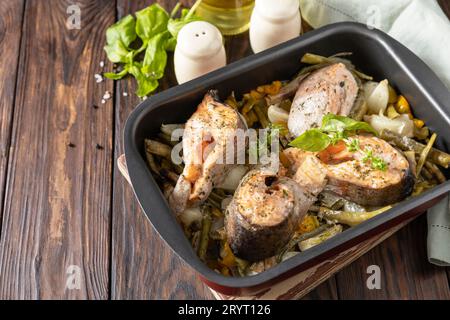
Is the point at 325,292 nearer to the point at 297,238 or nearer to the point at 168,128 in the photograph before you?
the point at 297,238

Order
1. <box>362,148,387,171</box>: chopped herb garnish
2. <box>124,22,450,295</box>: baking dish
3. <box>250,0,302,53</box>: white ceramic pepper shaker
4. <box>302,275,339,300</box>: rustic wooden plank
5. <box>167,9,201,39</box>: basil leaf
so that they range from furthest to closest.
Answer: <box>167,9,201,39</box>: basil leaf < <box>250,0,302,53</box>: white ceramic pepper shaker < <box>302,275,339,300</box>: rustic wooden plank < <box>362,148,387,171</box>: chopped herb garnish < <box>124,22,450,295</box>: baking dish

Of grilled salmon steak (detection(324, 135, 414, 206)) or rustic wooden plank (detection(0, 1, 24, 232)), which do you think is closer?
grilled salmon steak (detection(324, 135, 414, 206))

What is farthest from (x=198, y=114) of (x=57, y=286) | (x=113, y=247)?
(x=57, y=286)

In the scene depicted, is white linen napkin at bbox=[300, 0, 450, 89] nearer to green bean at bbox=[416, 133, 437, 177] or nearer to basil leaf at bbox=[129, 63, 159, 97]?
green bean at bbox=[416, 133, 437, 177]

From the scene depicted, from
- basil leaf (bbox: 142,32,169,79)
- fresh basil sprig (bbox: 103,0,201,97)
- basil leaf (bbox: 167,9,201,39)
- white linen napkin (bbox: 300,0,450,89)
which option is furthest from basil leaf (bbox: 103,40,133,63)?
white linen napkin (bbox: 300,0,450,89)

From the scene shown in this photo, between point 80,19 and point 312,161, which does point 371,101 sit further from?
point 80,19

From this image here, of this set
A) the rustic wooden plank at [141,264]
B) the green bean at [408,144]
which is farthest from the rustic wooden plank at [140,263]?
the green bean at [408,144]

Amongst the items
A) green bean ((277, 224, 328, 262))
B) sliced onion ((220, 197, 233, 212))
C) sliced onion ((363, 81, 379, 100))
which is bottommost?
green bean ((277, 224, 328, 262))
